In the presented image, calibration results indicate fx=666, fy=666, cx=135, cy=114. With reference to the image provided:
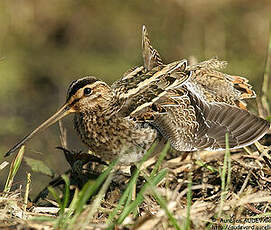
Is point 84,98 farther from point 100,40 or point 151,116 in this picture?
point 100,40

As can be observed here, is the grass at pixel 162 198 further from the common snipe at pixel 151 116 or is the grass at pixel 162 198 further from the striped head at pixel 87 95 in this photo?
the striped head at pixel 87 95

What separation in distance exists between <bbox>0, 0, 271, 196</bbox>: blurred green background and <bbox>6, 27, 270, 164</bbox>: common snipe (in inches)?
85.4

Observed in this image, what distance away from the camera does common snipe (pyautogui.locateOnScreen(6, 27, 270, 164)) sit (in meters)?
3.64

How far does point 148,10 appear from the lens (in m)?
7.58

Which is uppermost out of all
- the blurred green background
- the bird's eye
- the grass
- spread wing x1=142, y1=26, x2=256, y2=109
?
the blurred green background

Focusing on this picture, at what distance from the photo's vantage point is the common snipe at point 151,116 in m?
3.64

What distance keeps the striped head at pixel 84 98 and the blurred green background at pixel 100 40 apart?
216 cm

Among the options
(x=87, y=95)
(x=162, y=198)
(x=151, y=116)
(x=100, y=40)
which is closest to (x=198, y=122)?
(x=151, y=116)

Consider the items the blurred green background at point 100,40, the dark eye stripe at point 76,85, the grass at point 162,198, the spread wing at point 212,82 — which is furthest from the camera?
the blurred green background at point 100,40

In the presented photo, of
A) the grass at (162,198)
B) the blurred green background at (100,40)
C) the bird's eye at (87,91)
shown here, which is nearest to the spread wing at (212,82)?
the grass at (162,198)

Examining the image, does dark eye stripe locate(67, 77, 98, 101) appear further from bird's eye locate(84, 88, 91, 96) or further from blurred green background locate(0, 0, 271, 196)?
blurred green background locate(0, 0, 271, 196)

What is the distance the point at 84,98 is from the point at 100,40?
3.60 meters

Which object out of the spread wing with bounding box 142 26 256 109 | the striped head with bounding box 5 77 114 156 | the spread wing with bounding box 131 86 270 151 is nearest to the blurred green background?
the spread wing with bounding box 142 26 256 109

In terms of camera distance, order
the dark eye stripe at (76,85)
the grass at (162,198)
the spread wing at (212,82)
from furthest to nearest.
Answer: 1. the spread wing at (212,82)
2. the dark eye stripe at (76,85)
3. the grass at (162,198)
